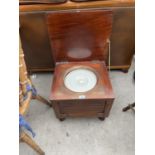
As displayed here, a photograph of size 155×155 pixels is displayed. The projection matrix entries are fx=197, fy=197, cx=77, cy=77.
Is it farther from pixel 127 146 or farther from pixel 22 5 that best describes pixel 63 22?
pixel 127 146

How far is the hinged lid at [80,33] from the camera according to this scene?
116cm

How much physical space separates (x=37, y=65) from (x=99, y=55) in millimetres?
556

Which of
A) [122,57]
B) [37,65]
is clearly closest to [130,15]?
[122,57]

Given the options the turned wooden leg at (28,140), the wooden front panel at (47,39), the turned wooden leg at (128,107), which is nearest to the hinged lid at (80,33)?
the wooden front panel at (47,39)

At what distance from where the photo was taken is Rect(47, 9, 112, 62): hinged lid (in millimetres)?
1156

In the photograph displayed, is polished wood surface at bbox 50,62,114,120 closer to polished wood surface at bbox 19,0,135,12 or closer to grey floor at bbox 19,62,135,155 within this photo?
grey floor at bbox 19,62,135,155

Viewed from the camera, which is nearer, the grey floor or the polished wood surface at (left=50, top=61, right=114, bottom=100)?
the polished wood surface at (left=50, top=61, right=114, bottom=100)

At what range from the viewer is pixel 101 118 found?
1.41 meters

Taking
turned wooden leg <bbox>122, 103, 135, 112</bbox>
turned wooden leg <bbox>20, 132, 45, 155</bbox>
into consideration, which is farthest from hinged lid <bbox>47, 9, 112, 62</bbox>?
turned wooden leg <bbox>20, 132, 45, 155</bbox>

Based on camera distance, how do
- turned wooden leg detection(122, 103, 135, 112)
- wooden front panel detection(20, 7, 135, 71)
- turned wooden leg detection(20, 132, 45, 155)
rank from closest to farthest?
1. turned wooden leg detection(20, 132, 45, 155)
2. wooden front panel detection(20, 7, 135, 71)
3. turned wooden leg detection(122, 103, 135, 112)

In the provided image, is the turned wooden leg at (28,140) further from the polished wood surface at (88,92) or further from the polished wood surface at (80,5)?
the polished wood surface at (80,5)

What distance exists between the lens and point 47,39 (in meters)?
1.42

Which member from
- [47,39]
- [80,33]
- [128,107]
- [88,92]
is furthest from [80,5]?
[128,107]

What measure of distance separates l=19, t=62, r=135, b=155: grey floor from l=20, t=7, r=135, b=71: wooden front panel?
309 mm
